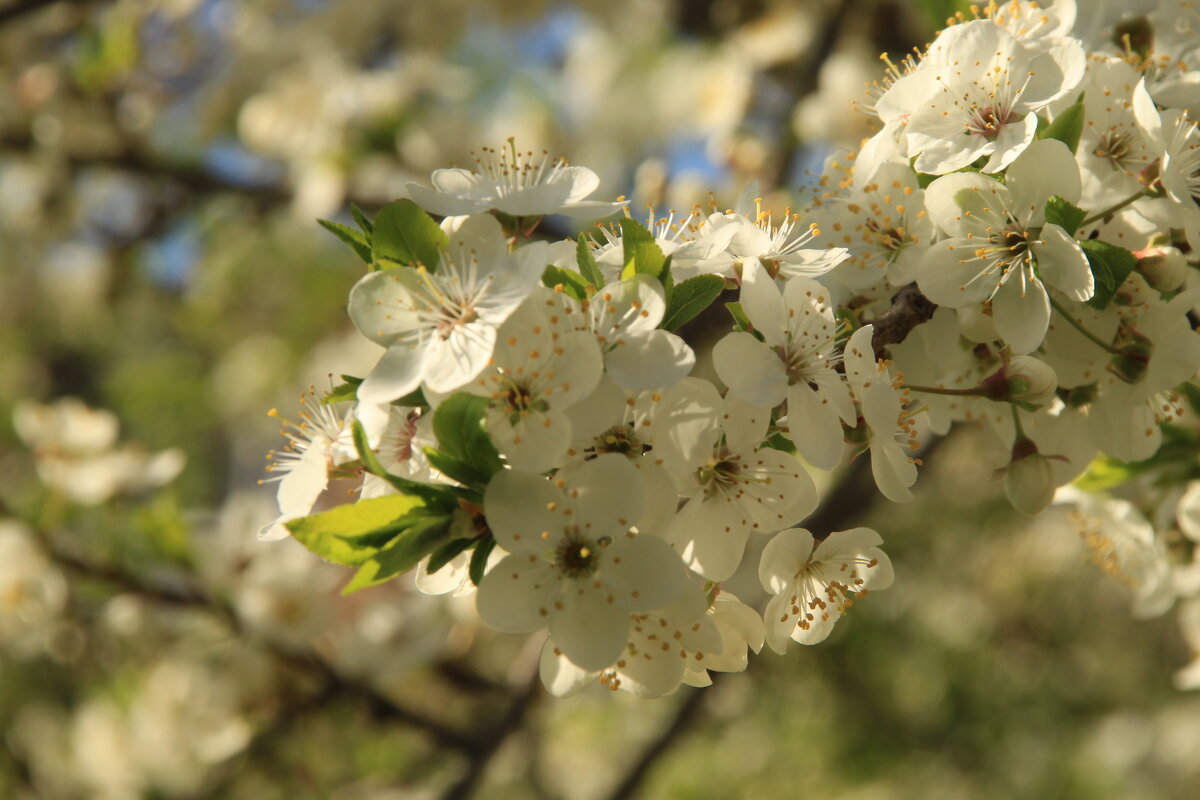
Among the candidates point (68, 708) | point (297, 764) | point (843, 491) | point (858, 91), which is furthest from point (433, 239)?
point (68, 708)

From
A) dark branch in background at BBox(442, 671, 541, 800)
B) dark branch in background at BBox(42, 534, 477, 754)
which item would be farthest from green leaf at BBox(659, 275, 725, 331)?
dark branch in background at BBox(42, 534, 477, 754)

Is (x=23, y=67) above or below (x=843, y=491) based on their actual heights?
above

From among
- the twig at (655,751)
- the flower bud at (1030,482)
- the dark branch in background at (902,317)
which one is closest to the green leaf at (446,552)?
the dark branch in background at (902,317)

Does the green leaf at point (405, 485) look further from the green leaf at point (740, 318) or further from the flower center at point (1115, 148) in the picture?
the flower center at point (1115, 148)

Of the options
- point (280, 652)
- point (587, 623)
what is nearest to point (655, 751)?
point (280, 652)

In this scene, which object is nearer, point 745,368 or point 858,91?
point 745,368

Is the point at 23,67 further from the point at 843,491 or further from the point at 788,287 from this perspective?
the point at 788,287

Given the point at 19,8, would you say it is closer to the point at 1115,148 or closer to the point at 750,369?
the point at 750,369
